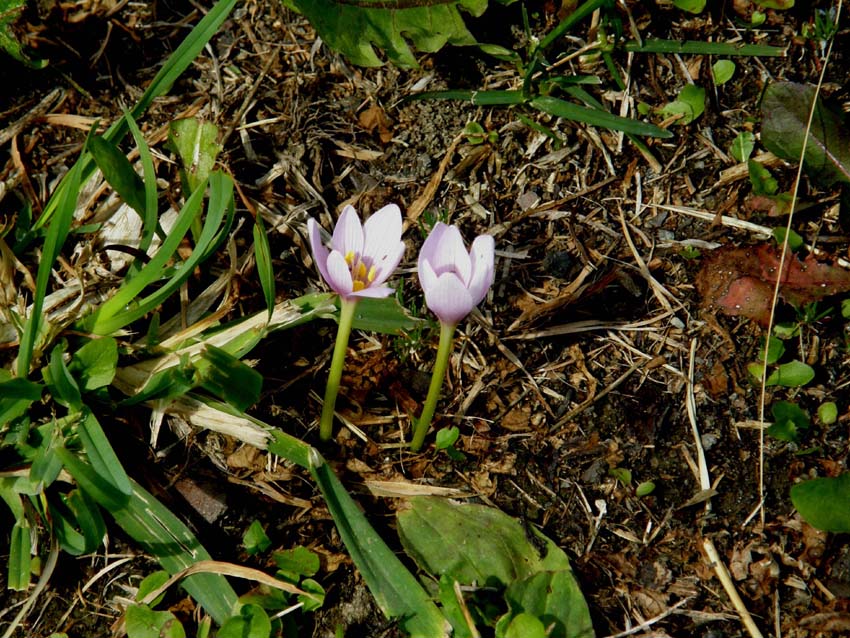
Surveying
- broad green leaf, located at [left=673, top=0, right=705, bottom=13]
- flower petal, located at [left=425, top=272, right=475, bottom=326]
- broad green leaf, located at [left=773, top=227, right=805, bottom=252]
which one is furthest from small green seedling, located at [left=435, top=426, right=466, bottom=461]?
broad green leaf, located at [left=673, top=0, right=705, bottom=13]

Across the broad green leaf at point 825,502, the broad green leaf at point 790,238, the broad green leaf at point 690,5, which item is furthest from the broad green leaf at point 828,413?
the broad green leaf at point 690,5

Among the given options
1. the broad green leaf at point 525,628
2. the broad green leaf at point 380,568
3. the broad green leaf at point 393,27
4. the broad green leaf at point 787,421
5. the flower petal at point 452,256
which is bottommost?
the broad green leaf at point 787,421

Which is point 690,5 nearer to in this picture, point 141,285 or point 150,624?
point 141,285

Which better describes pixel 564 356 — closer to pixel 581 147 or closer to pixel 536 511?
pixel 536 511

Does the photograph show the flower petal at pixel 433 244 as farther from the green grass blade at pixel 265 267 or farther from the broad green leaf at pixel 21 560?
the broad green leaf at pixel 21 560

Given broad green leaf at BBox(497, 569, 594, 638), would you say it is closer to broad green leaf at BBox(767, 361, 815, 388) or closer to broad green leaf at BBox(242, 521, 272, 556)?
broad green leaf at BBox(242, 521, 272, 556)
